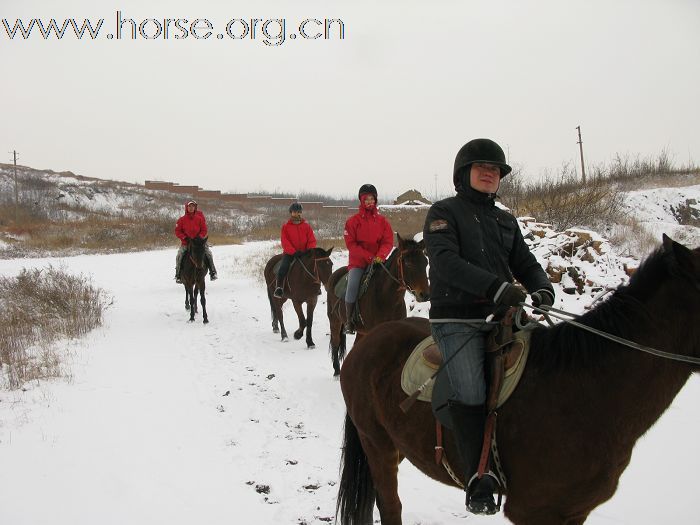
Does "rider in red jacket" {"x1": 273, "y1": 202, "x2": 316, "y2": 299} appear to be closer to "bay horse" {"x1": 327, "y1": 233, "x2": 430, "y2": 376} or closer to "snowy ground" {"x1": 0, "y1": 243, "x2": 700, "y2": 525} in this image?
"snowy ground" {"x1": 0, "y1": 243, "x2": 700, "y2": 525}

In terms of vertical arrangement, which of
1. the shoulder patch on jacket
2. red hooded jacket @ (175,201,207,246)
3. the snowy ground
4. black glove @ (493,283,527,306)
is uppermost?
red hooded jacket @ (175,201,207,246)

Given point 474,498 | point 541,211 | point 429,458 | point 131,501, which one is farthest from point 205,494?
point 541,211

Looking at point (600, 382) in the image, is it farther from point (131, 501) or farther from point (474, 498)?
point (131, 501)

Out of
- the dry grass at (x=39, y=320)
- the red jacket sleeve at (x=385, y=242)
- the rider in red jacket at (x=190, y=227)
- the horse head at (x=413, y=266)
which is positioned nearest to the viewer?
the horse head at (x=413, y=266)

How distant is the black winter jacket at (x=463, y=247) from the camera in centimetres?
234

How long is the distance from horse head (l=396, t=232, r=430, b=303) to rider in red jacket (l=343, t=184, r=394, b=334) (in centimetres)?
78

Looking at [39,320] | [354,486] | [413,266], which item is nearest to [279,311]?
[413,266]

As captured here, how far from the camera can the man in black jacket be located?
2.17 metres

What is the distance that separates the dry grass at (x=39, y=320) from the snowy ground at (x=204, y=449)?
429mm

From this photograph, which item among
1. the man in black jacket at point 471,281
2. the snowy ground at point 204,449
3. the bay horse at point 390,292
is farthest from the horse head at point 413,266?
the man in black jacket at point 471,281

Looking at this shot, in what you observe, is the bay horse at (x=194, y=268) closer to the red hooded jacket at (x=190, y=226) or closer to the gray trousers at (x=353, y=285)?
the red hooded jacket at (x=190, y=226)

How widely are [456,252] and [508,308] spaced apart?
1.30ft

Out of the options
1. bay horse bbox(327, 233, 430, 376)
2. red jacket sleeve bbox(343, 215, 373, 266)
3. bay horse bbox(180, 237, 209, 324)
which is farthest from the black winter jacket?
bay horse bbox(180, 237, 209, 324)

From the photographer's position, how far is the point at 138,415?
531 centimetres
